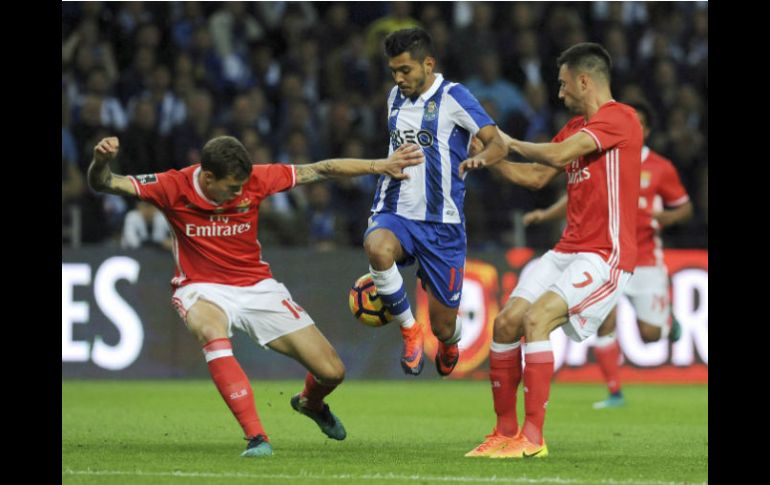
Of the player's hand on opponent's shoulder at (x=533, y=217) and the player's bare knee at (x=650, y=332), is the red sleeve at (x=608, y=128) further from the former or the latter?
the player's bare knee at (x=650, y=332)

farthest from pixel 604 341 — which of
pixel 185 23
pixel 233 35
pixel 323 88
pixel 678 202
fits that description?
pixel 185 23

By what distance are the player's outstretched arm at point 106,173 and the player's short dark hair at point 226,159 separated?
1.82ft

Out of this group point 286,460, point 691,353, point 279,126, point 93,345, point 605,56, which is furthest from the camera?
point 279,126

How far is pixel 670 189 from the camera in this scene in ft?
45.1

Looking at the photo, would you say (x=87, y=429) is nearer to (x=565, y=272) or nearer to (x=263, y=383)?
(x=565, y=272)

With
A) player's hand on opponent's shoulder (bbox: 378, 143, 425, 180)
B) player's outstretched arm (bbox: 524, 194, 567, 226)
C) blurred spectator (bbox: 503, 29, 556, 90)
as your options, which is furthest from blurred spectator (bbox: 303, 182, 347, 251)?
player's hand on opponent's shoulder (bbox: 378, 143, 425, 180)

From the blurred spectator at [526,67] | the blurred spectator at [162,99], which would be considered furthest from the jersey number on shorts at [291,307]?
the blurred spectator at [526,67]

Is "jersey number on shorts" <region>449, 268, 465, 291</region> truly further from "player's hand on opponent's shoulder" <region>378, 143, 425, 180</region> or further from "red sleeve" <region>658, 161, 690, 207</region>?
"red sleeve" <region>658, 161, 690, 207</region>

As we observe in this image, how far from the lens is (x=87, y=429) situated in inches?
408

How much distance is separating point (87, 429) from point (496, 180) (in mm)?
8243

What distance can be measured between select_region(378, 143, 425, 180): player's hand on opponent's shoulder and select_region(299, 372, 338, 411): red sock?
4.89 ft

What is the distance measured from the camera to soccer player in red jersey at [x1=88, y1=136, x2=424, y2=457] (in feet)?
28.7

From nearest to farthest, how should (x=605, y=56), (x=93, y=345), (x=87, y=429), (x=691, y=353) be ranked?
(x=605, y=56) → (x=87, y=429) → (x=93, y=345) → (x=691, y=353)
